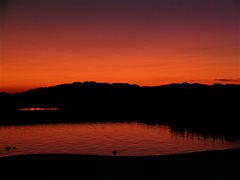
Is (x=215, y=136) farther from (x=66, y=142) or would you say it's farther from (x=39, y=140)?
(x=39, y=140)

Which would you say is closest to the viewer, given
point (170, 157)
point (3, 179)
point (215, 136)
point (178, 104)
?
point (3, 179)

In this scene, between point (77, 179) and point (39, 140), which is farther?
point (39, 140)

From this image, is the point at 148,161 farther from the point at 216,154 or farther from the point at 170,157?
the point at 216,154

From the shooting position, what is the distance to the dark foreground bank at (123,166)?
13977mm

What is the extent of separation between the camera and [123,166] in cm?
1583

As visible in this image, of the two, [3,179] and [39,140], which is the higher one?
[3,179]

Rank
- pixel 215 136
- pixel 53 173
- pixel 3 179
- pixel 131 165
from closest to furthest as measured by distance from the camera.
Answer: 1. pixel 3 179
2. pixel 53 173
3. pixel 131 165
4. pixel 215 136

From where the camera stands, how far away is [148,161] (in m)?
16.9

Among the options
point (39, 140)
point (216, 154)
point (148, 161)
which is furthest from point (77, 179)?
point (39, 140)

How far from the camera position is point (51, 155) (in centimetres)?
1841

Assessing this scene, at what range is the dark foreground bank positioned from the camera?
14.0 metres

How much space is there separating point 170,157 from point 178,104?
16035 centimetres

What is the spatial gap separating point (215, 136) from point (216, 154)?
147 feet

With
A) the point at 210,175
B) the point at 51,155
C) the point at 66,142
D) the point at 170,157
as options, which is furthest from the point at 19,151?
the point at 210,175
